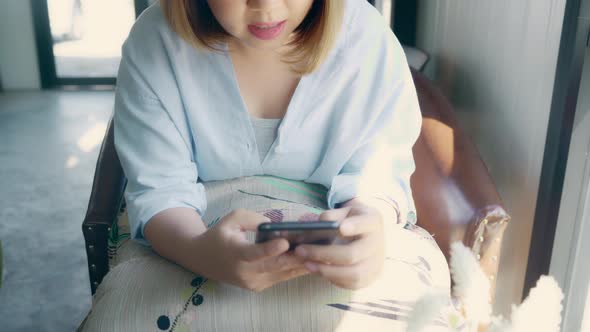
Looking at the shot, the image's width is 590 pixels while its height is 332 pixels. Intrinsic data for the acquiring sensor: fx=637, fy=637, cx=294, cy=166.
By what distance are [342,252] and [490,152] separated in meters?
0.82

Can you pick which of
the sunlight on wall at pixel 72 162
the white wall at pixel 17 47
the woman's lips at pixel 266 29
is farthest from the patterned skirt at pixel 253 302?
the white wall at pixel 17 47

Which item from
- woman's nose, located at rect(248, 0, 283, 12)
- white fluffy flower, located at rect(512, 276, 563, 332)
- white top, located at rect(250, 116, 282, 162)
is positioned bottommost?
white top, located at rect(250, 116, 282, 162)

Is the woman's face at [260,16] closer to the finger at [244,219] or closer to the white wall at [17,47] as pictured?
the finger at [244,219]

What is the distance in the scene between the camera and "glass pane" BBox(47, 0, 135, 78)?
4.72 m

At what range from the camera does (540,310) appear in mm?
407

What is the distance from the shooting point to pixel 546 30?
1.19 meters

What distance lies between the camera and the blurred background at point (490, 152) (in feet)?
3.75

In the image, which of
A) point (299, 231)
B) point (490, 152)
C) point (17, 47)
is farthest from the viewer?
point (17, 47)

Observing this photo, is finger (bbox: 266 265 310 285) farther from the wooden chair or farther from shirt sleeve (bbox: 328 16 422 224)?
the wooden chair

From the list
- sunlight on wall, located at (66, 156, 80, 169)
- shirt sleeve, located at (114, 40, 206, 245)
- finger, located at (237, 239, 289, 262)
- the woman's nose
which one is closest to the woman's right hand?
finger, located at (237, 239, 289, 262)

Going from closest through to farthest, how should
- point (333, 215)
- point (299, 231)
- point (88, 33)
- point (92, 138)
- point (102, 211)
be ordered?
1. point (299, 231)
2. point (333, 215)
3. point (102, 211)
4. point (92, 138)
5. point (88, 33)

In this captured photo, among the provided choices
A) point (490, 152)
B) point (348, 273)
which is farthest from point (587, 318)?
point (348, 273)

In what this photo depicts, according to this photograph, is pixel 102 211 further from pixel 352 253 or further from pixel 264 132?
pixel 352 253

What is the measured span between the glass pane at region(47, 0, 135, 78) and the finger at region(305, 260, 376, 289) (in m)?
4.19
